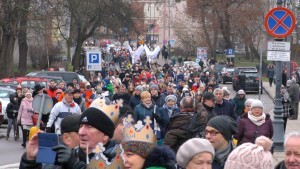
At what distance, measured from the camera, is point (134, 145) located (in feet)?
18.9

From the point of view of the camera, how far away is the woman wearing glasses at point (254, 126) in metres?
12.6

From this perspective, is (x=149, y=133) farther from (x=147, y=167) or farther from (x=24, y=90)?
(x=24, y=90)

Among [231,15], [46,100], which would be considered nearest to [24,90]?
[46,100]

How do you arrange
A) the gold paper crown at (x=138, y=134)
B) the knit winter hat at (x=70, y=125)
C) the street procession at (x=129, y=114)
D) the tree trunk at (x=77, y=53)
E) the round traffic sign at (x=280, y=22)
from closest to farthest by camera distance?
the street procession at (x=129, y=114), the gold paper crown at (x=138, y=134), the knit winter hat at (x=70, y=125), the round traffic sign at (x=280, y=22), the tree trunk at (x=77, y=53)

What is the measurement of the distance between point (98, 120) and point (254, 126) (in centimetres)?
706

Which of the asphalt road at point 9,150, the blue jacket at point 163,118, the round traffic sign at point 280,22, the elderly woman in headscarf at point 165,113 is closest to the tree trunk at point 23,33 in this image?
the asphalt road at point 9,150

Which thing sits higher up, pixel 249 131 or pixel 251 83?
pixel 249 131

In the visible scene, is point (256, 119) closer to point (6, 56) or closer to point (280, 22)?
point (280, 22)

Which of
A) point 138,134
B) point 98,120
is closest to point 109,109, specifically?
point 98,120

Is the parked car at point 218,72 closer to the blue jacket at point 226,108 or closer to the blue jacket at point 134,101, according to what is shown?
the blue jacket at point 134,101

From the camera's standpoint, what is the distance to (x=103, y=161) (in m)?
5.49

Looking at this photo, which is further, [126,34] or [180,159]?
[126,34]

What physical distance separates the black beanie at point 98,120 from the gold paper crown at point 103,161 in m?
0.36

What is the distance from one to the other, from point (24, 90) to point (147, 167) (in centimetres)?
1743
